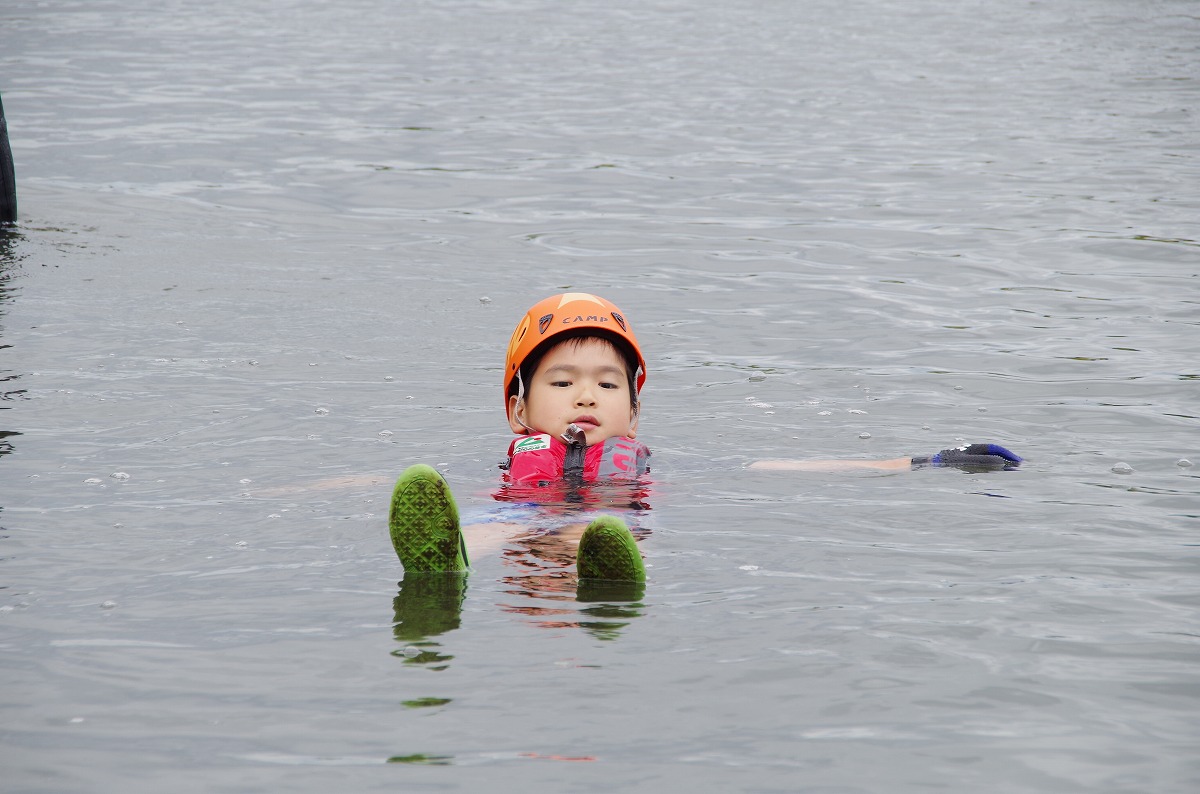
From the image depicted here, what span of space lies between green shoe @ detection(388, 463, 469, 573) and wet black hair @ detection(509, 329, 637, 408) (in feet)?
6.96

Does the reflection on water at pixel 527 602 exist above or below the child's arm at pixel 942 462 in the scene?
below

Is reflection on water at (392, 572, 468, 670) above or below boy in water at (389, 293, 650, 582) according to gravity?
below

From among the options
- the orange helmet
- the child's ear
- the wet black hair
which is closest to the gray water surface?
the child's ear

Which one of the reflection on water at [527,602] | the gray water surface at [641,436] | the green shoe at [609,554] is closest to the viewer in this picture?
the gray water surface at [641,436]

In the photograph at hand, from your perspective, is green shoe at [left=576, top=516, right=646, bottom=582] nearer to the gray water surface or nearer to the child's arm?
the gray water surface

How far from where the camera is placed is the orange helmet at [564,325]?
293 inches

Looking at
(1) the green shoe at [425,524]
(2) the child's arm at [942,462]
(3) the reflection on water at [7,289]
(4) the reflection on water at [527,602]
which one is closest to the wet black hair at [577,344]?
(2) the child's arm at [942,462]

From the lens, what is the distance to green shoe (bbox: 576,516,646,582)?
525 cm

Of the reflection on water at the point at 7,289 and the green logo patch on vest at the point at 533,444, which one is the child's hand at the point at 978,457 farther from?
the reflection on water at the point at 7,289

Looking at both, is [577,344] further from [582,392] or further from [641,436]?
[641,436]

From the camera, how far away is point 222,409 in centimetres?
846

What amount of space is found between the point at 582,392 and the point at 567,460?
40cm

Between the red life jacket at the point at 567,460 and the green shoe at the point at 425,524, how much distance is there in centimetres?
152

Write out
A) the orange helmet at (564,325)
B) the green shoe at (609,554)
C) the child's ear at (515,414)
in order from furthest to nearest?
1. the child's ear at (515,414)
2. the orange helmet at (564,325)
3. the green shoe at (609,554)
